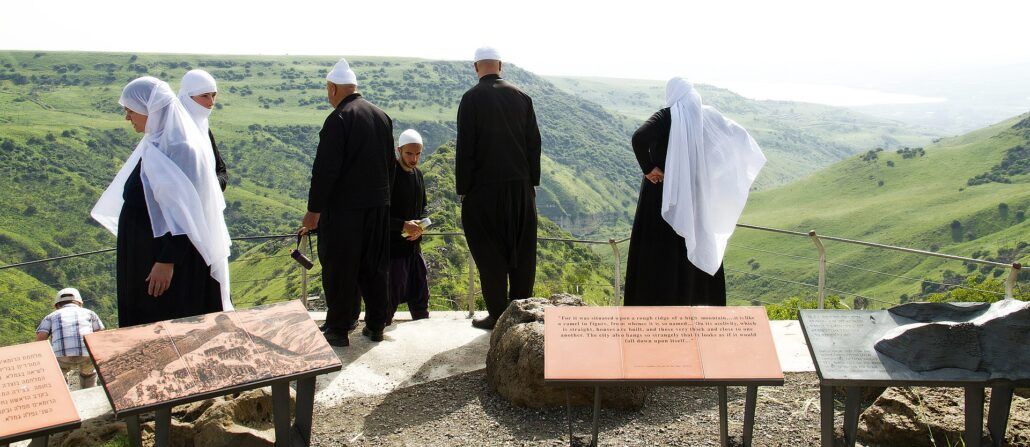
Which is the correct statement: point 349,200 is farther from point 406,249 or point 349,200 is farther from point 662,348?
point 662,348

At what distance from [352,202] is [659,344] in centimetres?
231

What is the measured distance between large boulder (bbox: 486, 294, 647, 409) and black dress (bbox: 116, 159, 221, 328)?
1636 mm

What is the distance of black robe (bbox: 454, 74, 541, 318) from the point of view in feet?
18.3

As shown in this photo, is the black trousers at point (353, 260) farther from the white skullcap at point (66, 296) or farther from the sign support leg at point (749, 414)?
the sign support leg at point (749, 414)

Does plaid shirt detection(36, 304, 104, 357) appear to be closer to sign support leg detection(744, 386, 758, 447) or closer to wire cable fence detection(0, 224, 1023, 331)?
sign support leg detection(744, 386, 758, 447)

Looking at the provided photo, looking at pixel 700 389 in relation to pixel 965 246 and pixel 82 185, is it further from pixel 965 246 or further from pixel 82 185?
pixel 82 185

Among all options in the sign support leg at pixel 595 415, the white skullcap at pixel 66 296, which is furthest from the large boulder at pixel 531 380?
the white skullcap at pixel 66 296

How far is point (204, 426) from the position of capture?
398cm

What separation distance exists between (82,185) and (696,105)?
78.1 m

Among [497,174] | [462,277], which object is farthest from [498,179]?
[462,277]

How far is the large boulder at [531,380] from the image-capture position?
466cm

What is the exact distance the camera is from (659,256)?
547cm

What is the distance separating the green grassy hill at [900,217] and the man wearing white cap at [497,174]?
38759mm

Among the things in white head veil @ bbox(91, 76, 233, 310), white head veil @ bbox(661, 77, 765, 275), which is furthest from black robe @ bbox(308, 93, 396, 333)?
white head veil @ bbox(661, 77, 765, 275)
